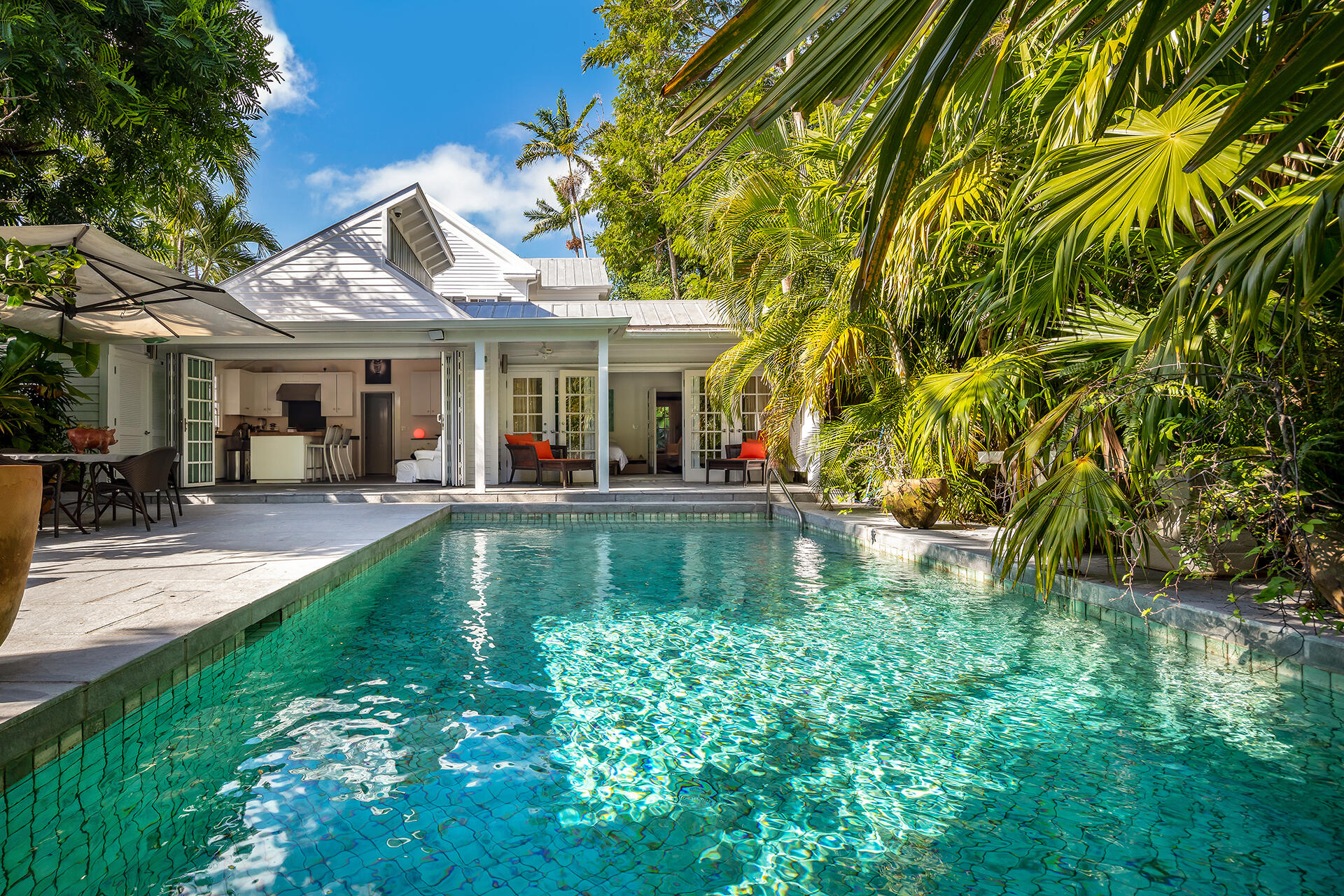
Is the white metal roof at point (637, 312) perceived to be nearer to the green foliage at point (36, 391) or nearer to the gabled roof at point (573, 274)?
the green foliage at point (36, 391)

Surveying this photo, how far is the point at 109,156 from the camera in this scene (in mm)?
8234

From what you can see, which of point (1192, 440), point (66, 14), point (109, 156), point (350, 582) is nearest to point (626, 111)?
point (109, 156)

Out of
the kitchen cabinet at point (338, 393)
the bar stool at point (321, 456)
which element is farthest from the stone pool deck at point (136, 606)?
the kitchen cabinet at point (338, 393)

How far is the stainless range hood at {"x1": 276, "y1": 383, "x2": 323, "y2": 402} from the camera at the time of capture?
15.1 meters

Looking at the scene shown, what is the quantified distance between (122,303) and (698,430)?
812 centimetres

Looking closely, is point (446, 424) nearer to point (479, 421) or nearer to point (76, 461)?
point (479, 421)

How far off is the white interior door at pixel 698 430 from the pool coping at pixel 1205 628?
23.7 ft

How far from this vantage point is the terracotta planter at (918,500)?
7000mm

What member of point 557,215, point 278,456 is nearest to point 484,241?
point 278,456

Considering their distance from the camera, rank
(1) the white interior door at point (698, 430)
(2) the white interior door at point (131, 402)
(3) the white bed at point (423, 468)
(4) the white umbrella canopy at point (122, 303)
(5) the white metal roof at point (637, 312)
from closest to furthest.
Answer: (4) the white umbrella canopy at point (122, 303)
(2) the white interior door at point (131, 402)
(5) the white metal roof at point (637, 312)
(3) the white bed at point (423, 468)
(1) the white interior door at point (698, 430)

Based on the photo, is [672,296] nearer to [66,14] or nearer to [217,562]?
[66,14]

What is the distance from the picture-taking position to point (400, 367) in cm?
1566

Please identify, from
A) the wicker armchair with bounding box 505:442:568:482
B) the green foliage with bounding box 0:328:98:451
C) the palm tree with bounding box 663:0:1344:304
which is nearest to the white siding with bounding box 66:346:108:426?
the green foliage with bounding box 0:328:98:451

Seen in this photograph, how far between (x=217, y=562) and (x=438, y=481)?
24.5ft
